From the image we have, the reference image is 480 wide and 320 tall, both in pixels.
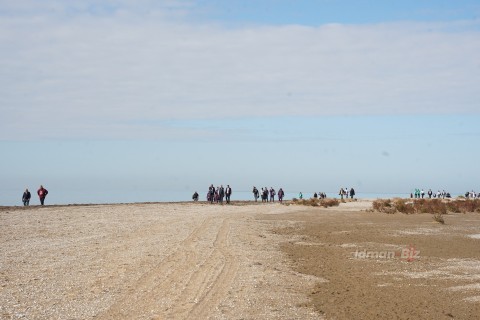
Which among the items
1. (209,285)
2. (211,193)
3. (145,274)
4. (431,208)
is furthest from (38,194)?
(209,285)

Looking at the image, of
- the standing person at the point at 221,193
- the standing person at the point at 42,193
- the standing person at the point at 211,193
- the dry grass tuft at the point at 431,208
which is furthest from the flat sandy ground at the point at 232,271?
the standing person at the point at 211,193

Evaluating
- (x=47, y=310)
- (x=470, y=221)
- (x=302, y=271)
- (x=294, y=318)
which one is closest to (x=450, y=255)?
(x=302, y=271)

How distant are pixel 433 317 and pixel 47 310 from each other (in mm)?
7820

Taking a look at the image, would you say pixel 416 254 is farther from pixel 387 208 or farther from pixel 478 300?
pixel 387 208

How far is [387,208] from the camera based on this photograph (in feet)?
166

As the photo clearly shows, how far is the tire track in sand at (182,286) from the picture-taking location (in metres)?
13.0

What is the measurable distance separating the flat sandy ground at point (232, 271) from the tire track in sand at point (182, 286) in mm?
28

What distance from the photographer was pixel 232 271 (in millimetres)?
18266

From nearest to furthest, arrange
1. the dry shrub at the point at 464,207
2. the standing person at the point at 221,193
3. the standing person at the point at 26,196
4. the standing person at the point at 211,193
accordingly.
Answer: the standing person at the point at 26,196, the dry shrub at the point at 464,207, the standing person at the point at 221,193, the standing person at the point at 211,193

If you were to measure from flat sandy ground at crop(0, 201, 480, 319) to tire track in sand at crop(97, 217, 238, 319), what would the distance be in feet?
0.09

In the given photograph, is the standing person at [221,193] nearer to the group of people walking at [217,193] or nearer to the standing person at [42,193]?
the group of people walking at [217,193]

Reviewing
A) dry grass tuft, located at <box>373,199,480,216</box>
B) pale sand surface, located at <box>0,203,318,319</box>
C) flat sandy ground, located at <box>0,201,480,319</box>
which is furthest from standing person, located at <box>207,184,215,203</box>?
pale sand surface, located at <box>0,203,318,319</box>

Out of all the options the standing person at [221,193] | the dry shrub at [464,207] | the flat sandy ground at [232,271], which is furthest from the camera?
the standing person at [221,193]

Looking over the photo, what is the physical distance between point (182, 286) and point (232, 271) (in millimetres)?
2891
